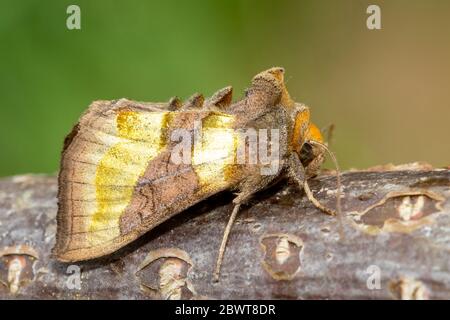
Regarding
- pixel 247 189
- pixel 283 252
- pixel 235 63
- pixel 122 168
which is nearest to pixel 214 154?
pixel 247 189

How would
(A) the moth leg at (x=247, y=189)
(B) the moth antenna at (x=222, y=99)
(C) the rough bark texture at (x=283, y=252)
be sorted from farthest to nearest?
(B) the moth antenna at (x=222, y=99)
(A) the moth leg at (x=247, y=189)
(C) the rough bark texture at (x=283, y=252)

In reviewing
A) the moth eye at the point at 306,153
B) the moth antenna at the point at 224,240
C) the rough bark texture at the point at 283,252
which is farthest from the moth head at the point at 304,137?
the moth antenna at the point at 224,240

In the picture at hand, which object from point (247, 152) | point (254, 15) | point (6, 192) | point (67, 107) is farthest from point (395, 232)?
point (254, 15)

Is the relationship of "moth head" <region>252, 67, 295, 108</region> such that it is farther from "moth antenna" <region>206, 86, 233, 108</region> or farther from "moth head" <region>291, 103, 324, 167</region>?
"moth antenna" <region>206, 86, 233, 108</region>

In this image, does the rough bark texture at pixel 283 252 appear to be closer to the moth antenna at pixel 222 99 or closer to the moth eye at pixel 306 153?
the moth eye at pixel 306 153

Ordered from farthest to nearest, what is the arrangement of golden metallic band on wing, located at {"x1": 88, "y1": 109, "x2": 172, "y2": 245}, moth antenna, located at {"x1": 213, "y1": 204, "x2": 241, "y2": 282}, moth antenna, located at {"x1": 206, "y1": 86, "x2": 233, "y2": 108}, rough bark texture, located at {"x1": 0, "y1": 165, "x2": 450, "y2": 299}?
moth antenna, located at {"x1": 206, "y1": 86, "x2": 233, "y2": 108} → golden metallic band on wing, located at {"x1": 88, "y1": 109, "x2": 172, "y2": 245} → moth antenna, located at {"x1": 213, "y1": 204, "x2": 241, "y2": 282} → rough bark texture, located at {"x1": 0, "y1": 165, "x2": 450, "y2": 299}

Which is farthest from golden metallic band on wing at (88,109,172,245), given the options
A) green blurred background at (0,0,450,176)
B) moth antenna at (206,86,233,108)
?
green blurred background at (0,0,450,176)

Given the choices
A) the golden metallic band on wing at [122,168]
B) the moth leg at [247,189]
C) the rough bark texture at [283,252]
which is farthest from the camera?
the golden metallic band on wing at [122,168]

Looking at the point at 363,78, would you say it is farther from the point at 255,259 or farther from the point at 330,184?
the point at 255,259
